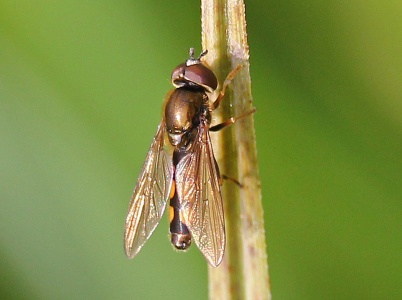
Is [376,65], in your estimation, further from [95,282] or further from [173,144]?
[95,282]

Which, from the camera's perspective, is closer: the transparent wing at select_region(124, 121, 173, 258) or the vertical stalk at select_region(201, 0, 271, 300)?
the vertical stalk at select_region(201, 0, 271, 300)

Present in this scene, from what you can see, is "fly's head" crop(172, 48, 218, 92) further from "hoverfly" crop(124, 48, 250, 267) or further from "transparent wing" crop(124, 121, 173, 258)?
"transparent wing" crop(124, 121, 173, 258)

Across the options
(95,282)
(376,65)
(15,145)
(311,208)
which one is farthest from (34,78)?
(376,65)

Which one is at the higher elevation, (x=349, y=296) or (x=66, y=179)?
(x=66, y=179)

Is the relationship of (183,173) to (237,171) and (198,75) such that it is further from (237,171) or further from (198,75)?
(237,171)

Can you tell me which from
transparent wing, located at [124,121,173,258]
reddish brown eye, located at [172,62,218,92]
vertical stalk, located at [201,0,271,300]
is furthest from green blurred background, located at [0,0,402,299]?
vertical stalk, located at [201,0,271,300]

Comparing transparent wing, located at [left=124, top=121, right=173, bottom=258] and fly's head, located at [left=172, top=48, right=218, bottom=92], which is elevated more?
fly's head, located at [left=172, top=48, right=218, bottom=92]

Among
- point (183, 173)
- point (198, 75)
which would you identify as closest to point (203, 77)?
point (198, 75)
